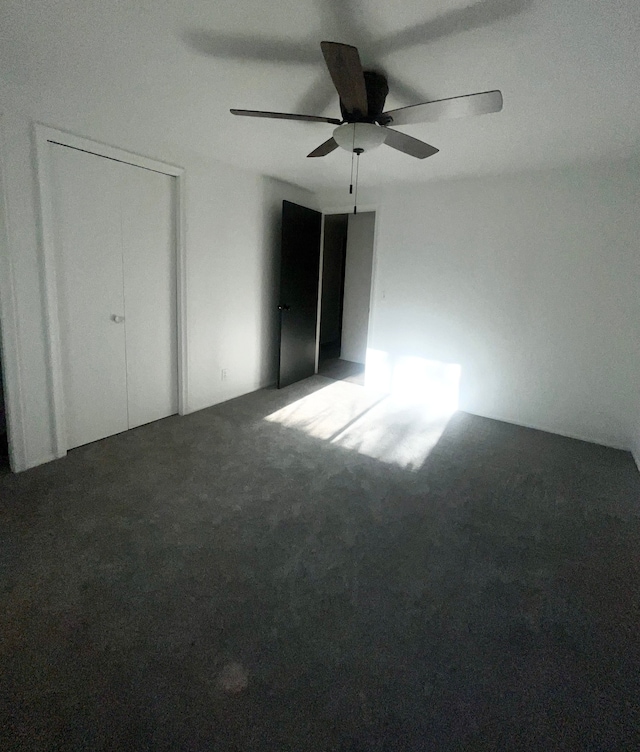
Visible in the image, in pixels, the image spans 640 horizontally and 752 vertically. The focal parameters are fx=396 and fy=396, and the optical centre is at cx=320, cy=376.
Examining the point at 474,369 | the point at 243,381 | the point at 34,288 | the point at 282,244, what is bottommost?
the point at 243,381

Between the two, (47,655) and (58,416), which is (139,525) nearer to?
(47,655)

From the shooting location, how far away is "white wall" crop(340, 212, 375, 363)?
18.7 ft

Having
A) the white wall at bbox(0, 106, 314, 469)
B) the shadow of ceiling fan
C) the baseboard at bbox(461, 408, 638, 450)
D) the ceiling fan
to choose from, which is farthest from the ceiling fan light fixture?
the baseboard at bbox(461, 408, 638, 450)

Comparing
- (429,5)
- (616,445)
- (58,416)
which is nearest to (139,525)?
(58,416)

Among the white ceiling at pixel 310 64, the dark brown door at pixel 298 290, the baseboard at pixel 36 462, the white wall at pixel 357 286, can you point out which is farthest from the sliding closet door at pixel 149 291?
the white wall at pixel 357 286

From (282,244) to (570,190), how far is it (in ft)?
8.75

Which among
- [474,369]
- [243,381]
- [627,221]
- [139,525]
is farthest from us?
[243,381]

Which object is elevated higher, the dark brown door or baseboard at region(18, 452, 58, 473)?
the dark brown door

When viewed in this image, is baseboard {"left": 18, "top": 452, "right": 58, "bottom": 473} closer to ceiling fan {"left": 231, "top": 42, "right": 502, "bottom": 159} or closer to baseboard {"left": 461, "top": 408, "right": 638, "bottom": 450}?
ceiling fan {"left": 231, "top": 42, "right": 502, "bottom": 159}

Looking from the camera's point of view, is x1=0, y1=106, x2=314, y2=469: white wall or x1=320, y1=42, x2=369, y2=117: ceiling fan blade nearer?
x1=320, y1=42, x2=369, y2=117: ceiling fan blade

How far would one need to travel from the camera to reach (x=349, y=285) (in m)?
5.92

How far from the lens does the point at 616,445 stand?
11.2 ft

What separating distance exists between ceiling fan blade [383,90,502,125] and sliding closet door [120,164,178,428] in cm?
205

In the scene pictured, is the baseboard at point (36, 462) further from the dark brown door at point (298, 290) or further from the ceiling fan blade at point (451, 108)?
the ceiling fan blade at point (451, 108)
